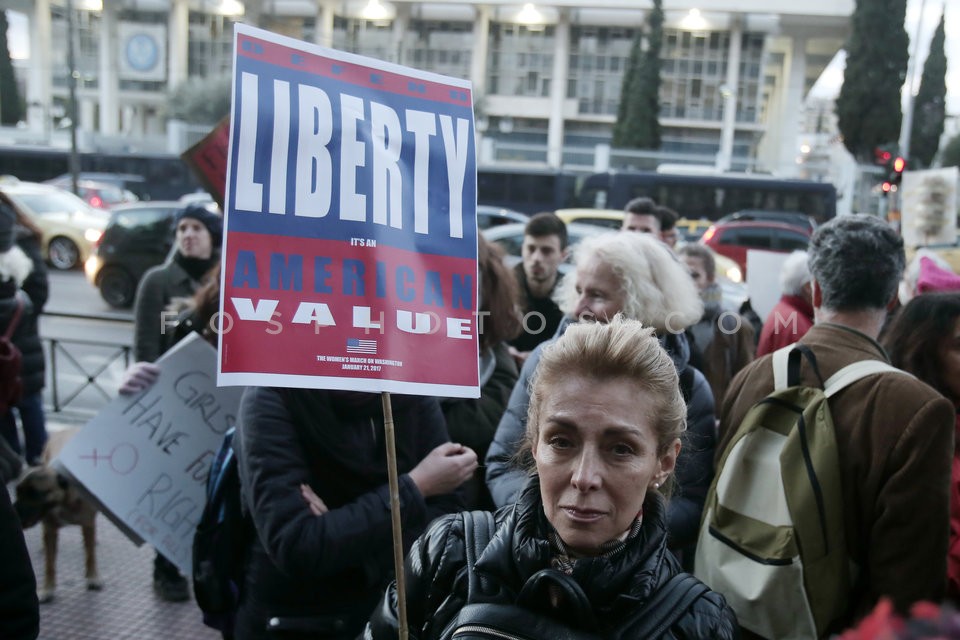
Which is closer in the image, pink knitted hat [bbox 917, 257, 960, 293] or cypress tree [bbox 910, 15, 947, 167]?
pink knitted hat [bbox 917, 257, 960, 293]

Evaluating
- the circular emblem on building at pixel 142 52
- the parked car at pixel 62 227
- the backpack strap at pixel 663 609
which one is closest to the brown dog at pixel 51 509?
the backpack strap at pixel 663 609

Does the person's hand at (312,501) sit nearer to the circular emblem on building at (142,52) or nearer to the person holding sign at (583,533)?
the person holding sign at (583,533)

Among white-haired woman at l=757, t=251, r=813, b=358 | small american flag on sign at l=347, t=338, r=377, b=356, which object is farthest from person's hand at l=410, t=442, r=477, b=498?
white-haired woman at l=757, t=251, r=813, b=358

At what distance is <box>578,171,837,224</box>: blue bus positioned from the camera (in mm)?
27266

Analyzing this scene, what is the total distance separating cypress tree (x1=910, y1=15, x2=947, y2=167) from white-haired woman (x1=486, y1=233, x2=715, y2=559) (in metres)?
43.7

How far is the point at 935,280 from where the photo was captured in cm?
343

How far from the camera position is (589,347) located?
1620mm

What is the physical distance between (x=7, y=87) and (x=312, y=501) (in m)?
42.4

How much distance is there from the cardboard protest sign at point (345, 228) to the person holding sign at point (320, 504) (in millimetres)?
421

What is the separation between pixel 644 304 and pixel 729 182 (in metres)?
26.2

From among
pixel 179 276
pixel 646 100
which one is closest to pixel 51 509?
pixel 179 276

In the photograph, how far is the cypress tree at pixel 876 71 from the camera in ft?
115

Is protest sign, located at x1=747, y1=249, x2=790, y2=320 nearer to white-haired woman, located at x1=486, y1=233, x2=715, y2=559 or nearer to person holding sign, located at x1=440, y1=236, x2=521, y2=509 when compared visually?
person holding sign, located at x1=440, y1=236, x2=521, y2=509

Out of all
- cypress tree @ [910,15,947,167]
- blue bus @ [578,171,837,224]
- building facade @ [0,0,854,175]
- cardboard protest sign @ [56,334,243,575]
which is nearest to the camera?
cardboard protest sign @ [56,334,243,575]
